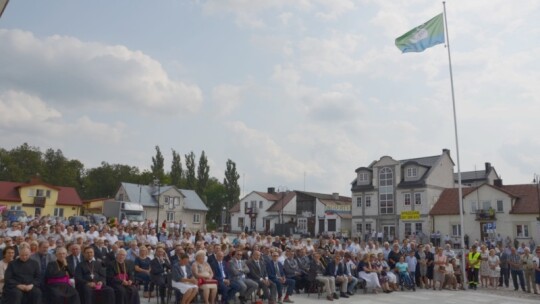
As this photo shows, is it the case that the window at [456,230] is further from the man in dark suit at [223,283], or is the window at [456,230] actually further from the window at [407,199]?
the man in dark suit at [223,283]

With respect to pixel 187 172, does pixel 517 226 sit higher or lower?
lower

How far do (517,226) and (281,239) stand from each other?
2811 cm

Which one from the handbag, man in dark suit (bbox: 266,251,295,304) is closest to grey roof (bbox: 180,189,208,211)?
man in dark suit (bbox: 266,251,295,304)

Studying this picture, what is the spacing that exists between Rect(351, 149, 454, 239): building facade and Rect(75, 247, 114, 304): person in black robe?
127 ft

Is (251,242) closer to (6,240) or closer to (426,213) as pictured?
(6,240)

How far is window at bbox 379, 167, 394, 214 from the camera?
47062 millimetres

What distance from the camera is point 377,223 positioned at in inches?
1885

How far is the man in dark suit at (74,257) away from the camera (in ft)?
29.8

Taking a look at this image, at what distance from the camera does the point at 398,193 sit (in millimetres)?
46469

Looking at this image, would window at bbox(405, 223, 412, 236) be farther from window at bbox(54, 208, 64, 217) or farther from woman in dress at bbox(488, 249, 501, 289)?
window at bbox(54, 208, 64, 217)

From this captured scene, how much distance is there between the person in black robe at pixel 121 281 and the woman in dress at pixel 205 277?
56.9 inches

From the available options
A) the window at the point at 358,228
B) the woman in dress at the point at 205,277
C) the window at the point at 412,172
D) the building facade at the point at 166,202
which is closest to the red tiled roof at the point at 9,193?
the building facade at the point at 166,202

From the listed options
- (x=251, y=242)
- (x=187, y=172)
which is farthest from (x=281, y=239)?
(x=187, y=172)

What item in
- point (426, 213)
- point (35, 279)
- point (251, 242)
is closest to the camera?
point (35, 279)
